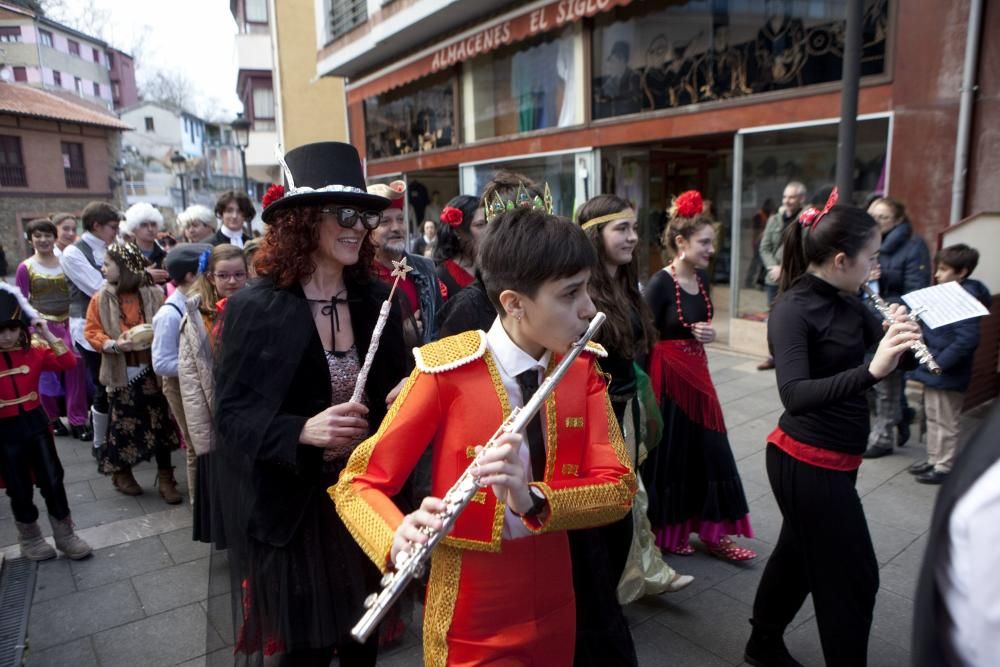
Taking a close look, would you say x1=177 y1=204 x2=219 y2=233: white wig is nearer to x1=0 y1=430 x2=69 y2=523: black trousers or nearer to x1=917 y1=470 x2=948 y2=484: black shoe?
x1=0 y1=430 x2=69 y2=523: black trousers

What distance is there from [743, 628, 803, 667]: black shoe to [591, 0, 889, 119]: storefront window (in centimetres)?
592

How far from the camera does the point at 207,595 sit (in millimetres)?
3223

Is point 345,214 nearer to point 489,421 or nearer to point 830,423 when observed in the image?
point 489,421

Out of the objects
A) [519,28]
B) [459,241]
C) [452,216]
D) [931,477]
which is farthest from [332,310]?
[519,28]

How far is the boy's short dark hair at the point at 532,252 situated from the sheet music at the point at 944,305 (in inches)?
58.5

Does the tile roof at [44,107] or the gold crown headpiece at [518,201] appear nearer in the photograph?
the gold crown headpiece at [518,201]

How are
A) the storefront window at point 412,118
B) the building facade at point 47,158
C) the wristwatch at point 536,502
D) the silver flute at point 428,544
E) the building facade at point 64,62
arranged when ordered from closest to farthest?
the silver flute at point 428,544 → the wristwatch at point 536,502 → the storefront window at point 412,118 → the building facade at point 47,158 → the building facade at point 64,62

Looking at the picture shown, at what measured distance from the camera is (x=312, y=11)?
64.6 ft

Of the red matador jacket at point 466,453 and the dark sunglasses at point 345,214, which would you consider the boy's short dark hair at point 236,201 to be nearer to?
the dark sunglasses at point 345,214

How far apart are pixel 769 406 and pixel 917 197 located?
2.44 metres

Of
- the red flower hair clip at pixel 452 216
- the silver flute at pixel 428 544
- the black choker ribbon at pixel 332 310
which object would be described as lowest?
the silver flute at pixel 428 544

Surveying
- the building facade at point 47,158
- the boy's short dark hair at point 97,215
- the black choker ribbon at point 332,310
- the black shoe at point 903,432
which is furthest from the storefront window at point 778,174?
the building facade at point 47,158

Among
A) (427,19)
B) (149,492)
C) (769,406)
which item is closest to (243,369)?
(149,492)

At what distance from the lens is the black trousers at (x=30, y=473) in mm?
3674
